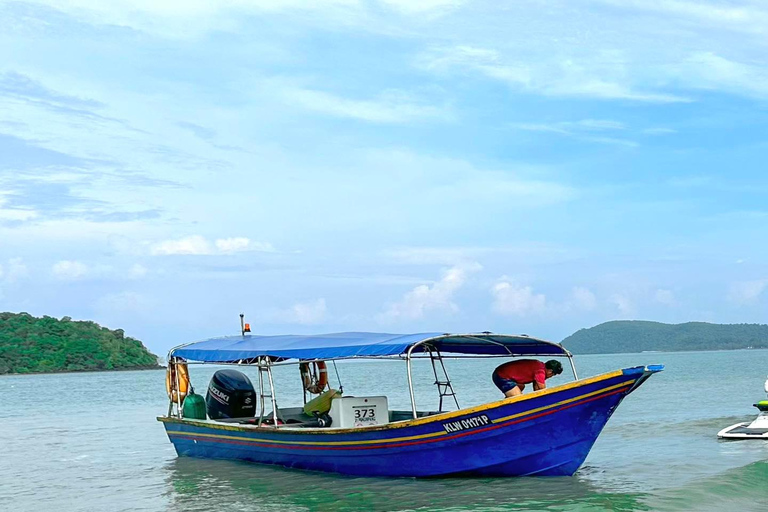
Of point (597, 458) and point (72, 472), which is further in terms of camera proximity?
point (72, 472)

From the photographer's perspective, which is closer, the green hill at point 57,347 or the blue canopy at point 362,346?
the blue canopy at point 362,346

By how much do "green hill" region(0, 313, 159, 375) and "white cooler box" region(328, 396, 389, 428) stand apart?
11291 cm

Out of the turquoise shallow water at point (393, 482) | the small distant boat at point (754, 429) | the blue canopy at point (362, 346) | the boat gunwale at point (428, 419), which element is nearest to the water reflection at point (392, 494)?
the turquoise shallow water at point (393, 482)

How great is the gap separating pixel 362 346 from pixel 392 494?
2.28m

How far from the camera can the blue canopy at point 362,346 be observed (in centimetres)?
1277

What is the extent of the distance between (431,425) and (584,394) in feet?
7.25

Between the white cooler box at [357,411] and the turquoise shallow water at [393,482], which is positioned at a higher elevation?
the white cooler box at [357,411]

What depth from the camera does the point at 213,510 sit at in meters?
12.5

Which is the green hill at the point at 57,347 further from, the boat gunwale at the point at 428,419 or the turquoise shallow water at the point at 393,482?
the boat gunwale at the point at 428,419

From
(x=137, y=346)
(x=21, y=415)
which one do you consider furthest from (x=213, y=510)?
(x=137, y=346)

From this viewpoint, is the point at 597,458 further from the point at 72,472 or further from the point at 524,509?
the point at 72,472

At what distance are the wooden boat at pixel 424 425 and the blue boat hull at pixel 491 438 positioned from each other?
1 cm

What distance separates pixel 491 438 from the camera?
470 inches

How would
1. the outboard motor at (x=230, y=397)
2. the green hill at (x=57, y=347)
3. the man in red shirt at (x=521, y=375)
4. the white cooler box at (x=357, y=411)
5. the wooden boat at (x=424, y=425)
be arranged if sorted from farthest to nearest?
the green hill at (x=57, y=347), the outboard motor at (x=230, y=397), the white cooler box at (x=357, y=411), the man in red shirt at (x=521, y=375), the wooden boat at (x=424, y=425)
